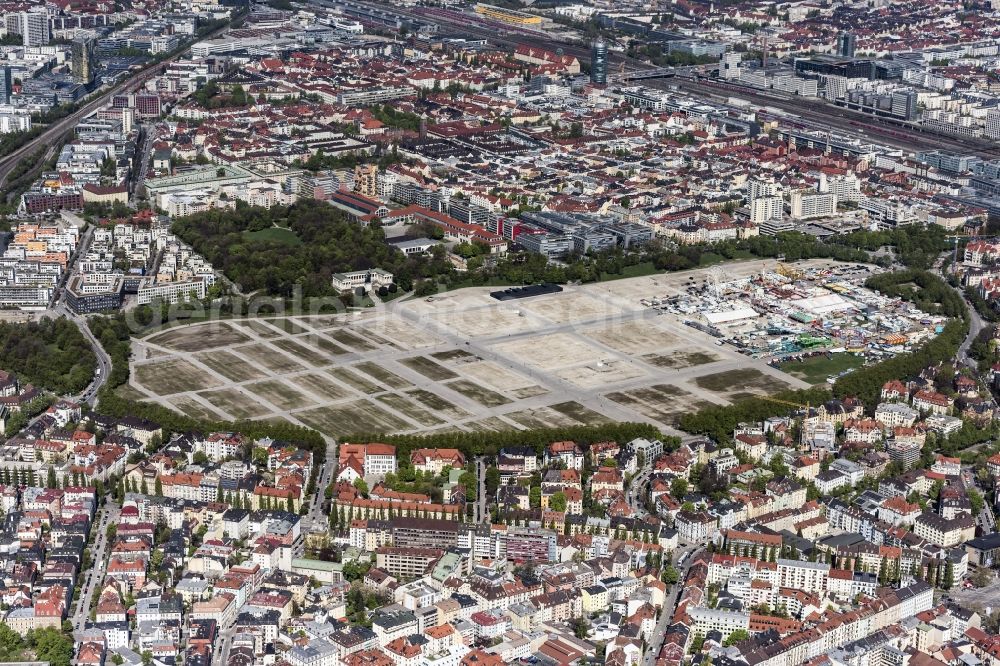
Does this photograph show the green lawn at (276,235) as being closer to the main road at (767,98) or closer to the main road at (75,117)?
the main road at (75,117)

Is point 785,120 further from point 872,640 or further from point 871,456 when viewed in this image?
point 872,640

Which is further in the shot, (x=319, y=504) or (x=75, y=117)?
(x=75, y=117)

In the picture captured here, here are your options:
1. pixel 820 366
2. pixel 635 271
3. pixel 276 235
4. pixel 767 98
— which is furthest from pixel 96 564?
pixel 767 98

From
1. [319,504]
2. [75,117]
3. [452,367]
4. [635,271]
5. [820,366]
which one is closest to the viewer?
[319,504]

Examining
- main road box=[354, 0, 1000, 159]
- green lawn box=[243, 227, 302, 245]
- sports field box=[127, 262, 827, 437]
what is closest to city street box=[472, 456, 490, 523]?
sports field box=[127, 262, 827, 437]

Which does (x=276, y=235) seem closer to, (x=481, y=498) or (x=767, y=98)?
(x=481, y=498)

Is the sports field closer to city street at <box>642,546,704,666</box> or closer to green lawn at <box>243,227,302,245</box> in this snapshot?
city street at <box>642,546,704,666</box>
